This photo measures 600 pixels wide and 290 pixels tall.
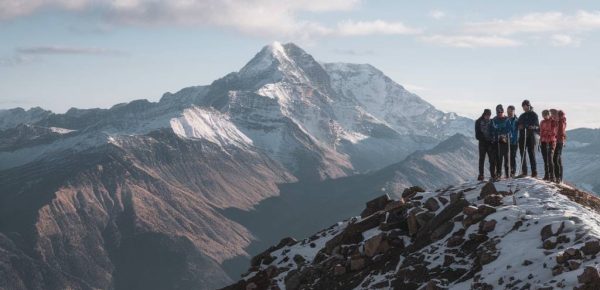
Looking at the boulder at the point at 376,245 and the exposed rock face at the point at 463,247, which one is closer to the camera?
the exposed rock face at the point at 463,247

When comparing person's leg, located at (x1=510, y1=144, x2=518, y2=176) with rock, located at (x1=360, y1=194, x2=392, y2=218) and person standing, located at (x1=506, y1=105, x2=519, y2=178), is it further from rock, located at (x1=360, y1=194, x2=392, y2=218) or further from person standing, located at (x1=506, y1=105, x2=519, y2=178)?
rock, located at (x1=360, y1=194, x2=392, y2=218)

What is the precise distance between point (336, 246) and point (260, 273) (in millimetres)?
5504

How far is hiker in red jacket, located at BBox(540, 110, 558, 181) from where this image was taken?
1732 inches

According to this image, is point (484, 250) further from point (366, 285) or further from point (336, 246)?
point (336, 246)

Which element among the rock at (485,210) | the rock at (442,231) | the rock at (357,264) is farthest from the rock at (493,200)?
the rock at (357,264)

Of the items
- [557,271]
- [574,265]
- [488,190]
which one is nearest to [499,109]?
[488,190]

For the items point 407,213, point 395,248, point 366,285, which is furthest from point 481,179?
point 366,285

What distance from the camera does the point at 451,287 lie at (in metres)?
31.8

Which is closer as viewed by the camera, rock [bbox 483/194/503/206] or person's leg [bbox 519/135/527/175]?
rock [bbox 483/194/503/206]

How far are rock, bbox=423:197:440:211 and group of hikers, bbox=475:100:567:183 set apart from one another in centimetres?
509

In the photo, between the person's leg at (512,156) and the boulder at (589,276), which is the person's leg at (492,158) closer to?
the person's leg at (512,156)

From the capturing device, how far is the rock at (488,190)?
40.2 m

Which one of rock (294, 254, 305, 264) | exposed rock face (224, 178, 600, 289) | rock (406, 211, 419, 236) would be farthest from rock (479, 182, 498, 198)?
rock (294, 254, 305, 264)

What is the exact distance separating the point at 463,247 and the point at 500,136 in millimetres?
12880
